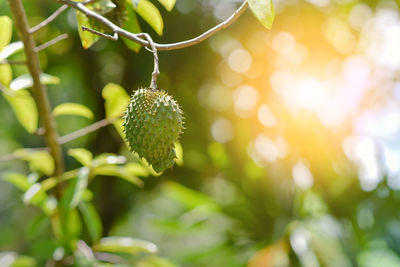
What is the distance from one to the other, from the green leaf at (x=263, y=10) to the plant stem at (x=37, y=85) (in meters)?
0.45

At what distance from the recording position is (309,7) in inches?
105

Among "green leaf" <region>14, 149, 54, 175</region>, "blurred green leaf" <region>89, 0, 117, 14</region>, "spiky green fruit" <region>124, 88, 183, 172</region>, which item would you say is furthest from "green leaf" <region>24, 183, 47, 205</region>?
"blurred green leaf" <region>89, 0, 117, 14</region>

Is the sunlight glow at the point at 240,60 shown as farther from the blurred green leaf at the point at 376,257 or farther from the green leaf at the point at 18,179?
the green leaf at the point at 18,179

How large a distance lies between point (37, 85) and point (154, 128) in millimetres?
365

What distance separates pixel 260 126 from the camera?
8.84ft

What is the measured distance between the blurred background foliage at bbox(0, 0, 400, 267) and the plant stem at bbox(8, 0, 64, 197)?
51.6 inches

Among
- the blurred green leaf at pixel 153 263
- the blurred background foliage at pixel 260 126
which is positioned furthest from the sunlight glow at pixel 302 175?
the blurred green leaf at pixel 153 263

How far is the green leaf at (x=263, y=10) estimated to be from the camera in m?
0.62

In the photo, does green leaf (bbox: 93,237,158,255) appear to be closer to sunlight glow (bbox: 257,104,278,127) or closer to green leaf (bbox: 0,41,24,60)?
green leaf (bbox: 0,41,24,60)

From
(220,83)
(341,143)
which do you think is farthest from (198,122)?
(341,143)

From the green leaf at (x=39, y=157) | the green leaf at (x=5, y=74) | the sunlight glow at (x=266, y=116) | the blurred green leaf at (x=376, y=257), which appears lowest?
the green leaf at (x=39, y=157)

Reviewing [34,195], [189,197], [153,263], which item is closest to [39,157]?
[34,195]

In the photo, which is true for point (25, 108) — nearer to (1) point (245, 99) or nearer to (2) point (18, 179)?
(2) point (18, 179)

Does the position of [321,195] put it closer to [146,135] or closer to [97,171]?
[97,171]
